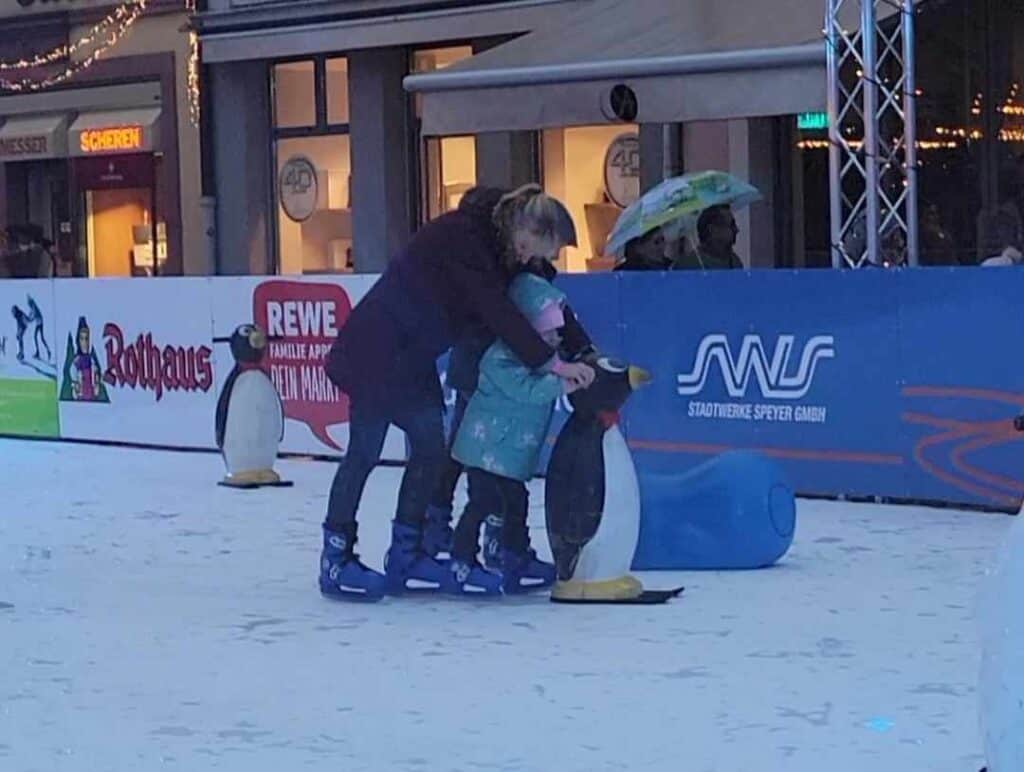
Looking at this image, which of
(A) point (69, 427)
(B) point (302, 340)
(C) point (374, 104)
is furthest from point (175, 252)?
(B) point (302, 340)

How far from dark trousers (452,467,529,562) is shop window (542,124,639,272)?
10.1m

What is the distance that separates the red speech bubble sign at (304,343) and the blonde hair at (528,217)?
5.50 metres

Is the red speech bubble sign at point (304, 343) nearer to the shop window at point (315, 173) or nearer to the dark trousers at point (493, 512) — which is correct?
the dark trousers at point (493, 512)

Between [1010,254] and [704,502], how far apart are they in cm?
470

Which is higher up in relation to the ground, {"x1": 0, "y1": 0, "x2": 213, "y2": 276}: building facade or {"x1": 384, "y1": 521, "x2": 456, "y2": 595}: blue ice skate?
{"x1": 0, "y1": 0, "x2": 213, "y2": 276}: building facade

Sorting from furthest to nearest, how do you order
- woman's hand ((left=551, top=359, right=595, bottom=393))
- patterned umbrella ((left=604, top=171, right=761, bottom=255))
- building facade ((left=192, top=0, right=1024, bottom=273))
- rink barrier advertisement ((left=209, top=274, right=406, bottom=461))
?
building facade ((left=192, top=0, right=1024, bottom=273))
rink barrier advertisement ((left=209, top=274, right=406, bottom=461))
patterned umbrella ((left=604, top=171, right=761, bottom=255))
woman's hand ((left=551, top=359, right=595, bottom=393))

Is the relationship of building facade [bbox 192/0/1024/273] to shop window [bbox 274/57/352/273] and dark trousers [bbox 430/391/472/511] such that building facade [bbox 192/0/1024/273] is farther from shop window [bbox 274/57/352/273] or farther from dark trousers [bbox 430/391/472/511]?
dark trousers [bbox 430/391/472/511]

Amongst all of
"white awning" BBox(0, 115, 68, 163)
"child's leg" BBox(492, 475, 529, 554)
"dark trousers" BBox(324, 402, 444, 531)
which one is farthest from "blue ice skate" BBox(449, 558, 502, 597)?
"white awning" BBox(0, 115, 68, 163)

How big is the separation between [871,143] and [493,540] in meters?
4.33

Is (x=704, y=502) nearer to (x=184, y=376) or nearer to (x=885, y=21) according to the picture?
(x=885, y=21)

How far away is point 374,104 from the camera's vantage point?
20.1 metres

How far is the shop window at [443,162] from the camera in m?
19.6

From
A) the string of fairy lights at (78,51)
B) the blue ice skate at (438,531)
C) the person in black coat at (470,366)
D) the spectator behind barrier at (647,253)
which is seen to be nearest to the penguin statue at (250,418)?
the spectator behind barrier at (647,253)

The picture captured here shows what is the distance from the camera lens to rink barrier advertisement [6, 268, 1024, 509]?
9.99m
